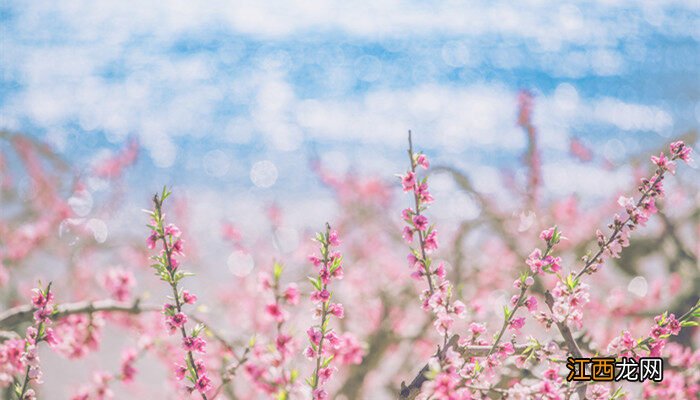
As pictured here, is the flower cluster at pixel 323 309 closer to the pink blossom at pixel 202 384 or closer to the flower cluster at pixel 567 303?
the pink blossom at pixel 202 384

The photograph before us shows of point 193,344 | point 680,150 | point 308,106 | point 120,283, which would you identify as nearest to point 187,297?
point 193,344

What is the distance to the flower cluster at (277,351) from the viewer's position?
1999mm

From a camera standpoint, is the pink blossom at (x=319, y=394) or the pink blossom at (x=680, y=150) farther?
the pink blossom at (x=680, y=150)

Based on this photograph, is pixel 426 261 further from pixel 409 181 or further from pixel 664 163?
pixel 664 163

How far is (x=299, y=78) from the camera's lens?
80.9 ft

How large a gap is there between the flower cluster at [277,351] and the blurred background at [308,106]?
11.4 ft

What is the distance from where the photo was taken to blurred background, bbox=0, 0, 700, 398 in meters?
11.6

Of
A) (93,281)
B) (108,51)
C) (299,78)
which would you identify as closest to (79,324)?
(93,281)

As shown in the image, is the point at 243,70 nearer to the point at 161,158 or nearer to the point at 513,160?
the point at 161,158

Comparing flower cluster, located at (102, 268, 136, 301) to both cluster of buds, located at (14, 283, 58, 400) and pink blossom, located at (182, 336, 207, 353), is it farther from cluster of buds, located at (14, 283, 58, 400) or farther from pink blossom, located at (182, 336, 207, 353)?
pink blossom, located at (182, 336, 207, 353)

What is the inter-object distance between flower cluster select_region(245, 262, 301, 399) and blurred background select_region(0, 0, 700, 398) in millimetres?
3485

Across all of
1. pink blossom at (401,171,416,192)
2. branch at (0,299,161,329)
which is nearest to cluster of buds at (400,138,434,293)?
pink blossom at (401,171,416,192)

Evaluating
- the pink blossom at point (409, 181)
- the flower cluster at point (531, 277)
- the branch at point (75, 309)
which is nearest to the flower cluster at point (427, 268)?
the pink blossom at point (409, 181)

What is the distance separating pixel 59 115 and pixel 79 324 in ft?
63.7
